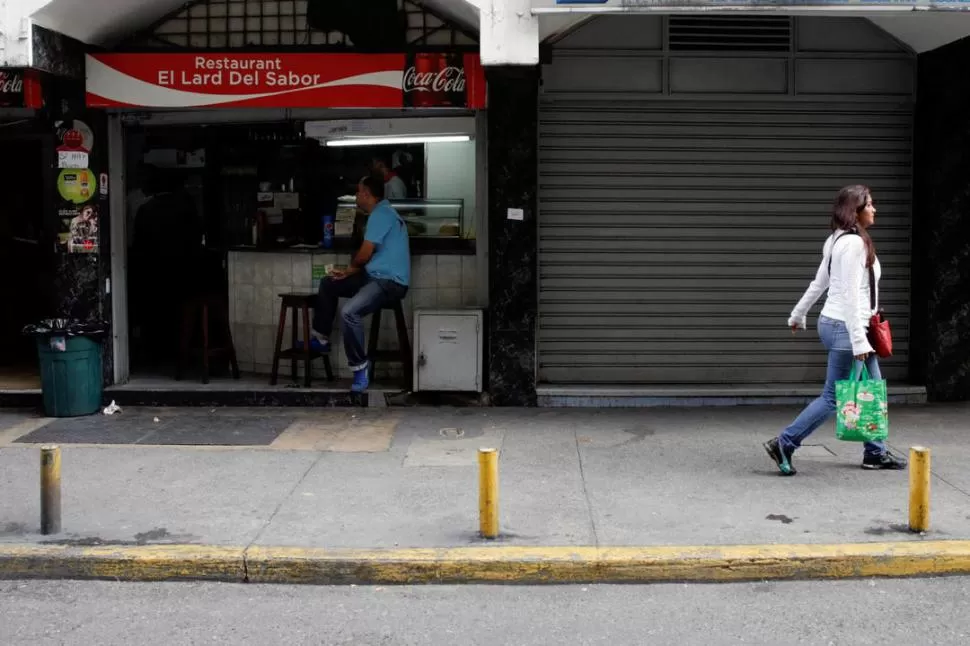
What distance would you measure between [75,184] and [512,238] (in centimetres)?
400

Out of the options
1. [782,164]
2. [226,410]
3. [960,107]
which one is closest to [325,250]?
[226,410]

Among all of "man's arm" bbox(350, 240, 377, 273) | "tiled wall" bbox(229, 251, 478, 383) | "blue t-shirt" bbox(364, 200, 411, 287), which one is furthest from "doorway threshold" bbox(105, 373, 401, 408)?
"man's arm" bbox(350, 240, 377, 273)

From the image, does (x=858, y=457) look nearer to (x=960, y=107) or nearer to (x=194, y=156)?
(x=960, y=107)

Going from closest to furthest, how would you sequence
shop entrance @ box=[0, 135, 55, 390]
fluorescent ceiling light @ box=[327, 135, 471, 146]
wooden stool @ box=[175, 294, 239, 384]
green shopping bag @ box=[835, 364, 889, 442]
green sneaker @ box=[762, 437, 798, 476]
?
green shopping bag @ box=[835, 364, 889, 442] → green sneaker @ box=[762, 437, 798, 476] → fluorescent ceiling light @ box=[327, 135, 471, 146] → wooden stool @ box=[175, 294, 239, 384] → shop entrance @ box=[0, 135, 55, 390]

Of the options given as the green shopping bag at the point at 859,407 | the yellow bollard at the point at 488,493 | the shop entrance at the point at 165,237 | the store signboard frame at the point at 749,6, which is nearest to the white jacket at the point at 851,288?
the green shopping bag at the point at 859,407

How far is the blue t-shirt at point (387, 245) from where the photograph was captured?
395 inches

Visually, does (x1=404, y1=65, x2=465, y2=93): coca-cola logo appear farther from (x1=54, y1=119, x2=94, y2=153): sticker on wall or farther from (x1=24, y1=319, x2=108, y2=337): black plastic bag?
(x1=24, y1=319, x2=108, y2=337): black plastic bag

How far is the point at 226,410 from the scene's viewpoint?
10.1 meters

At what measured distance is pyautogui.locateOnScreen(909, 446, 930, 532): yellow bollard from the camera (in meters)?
6.19

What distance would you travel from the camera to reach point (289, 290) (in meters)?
10.9

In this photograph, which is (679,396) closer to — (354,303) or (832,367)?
(832,367)

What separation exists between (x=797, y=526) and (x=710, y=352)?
4.04 m

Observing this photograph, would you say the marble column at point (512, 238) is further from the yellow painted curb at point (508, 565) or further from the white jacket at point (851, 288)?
the yellow painted curb at point (508, 565)

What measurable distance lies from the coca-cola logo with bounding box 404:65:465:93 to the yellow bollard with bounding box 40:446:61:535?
460 centimetres
